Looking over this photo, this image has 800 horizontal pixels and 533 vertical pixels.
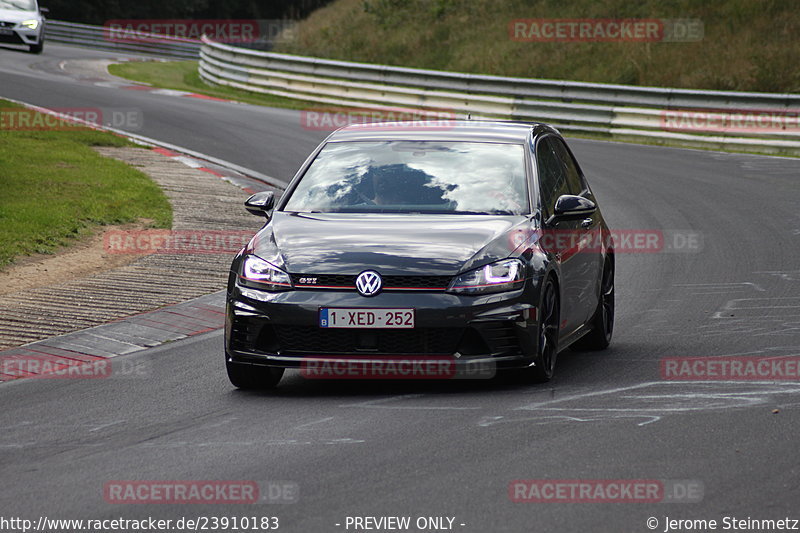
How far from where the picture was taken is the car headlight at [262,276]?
7742 mm

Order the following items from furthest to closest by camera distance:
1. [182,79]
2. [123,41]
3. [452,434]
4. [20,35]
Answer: [123,41]
[20,35]
[182,79]
[452,434]

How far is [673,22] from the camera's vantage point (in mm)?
33219

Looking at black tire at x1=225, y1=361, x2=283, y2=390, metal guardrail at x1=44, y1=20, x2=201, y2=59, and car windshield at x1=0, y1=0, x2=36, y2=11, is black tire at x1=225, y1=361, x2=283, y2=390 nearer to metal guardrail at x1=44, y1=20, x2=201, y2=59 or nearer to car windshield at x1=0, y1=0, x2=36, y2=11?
car windshield at x1=0, y1=0, x2=36, y2=11

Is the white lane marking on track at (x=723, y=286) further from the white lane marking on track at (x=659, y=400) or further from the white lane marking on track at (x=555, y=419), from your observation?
the white lane marking on track at (x=555, y=419)

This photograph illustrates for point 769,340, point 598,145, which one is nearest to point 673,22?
point 598,145

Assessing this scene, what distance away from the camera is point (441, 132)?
30.5ft

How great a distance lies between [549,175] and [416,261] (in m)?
1.93

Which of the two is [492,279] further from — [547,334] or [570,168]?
[570,168]

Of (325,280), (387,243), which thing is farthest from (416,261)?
(325,280)

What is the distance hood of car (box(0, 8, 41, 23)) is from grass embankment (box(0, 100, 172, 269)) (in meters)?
18.5

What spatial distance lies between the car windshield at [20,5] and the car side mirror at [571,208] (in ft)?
111

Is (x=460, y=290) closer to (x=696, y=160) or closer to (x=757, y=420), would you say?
(x=757, y=420)

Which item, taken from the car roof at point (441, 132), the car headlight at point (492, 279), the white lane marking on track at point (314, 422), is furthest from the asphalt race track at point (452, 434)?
the car roof at point (441, 132)

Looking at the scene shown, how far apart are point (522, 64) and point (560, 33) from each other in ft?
5.33
